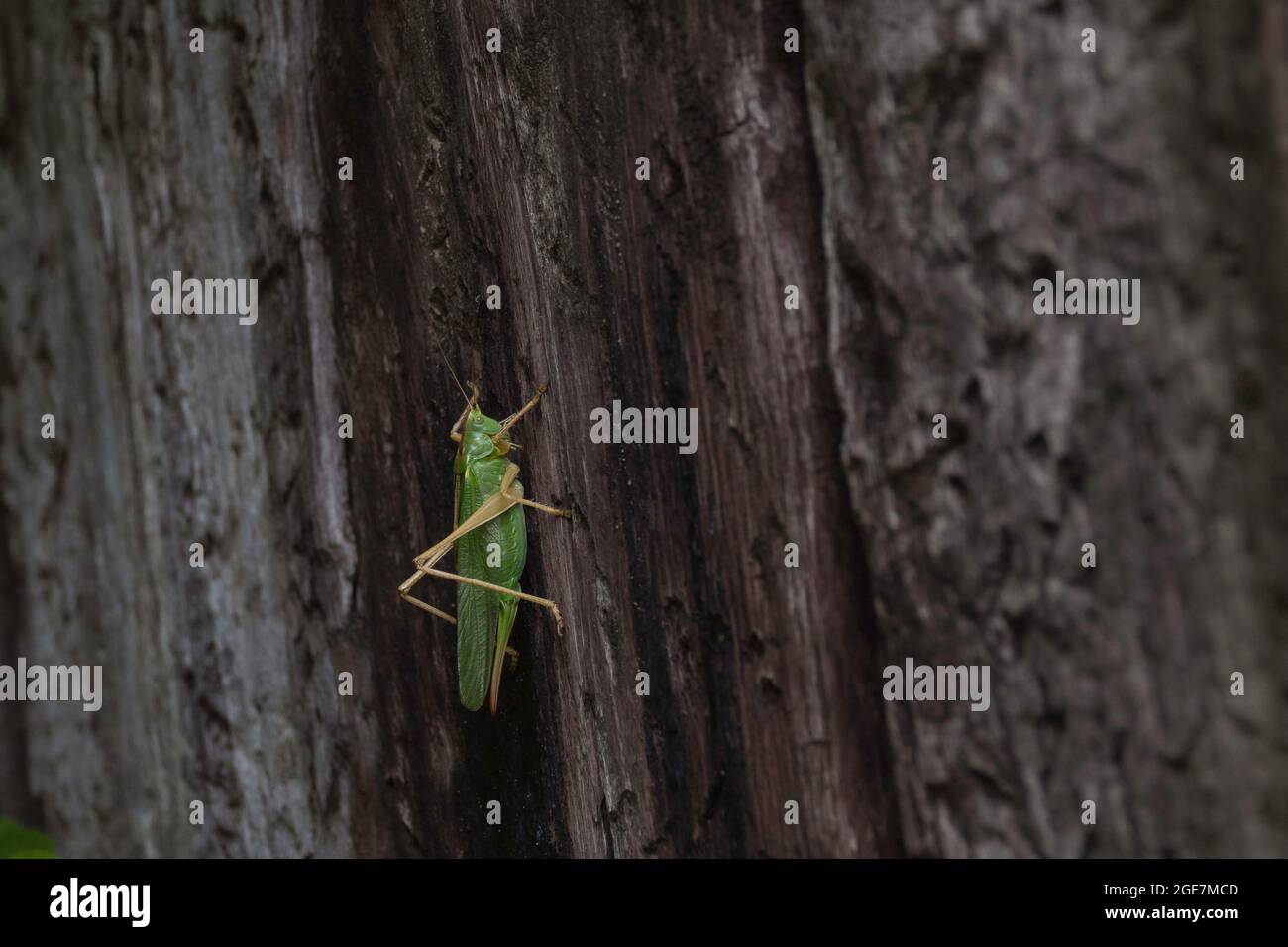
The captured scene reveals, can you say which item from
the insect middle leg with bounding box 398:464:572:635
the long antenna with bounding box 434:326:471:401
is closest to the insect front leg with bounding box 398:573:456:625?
the insect middle leg with bounding box 398:464:572:635

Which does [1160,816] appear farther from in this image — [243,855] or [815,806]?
[243,855]

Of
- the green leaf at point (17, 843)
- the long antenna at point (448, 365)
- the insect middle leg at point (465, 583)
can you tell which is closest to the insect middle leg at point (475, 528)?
the insect middle leg at point (465, 583)

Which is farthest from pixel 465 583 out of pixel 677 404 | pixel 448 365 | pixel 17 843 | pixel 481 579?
Result: pixel 17 843

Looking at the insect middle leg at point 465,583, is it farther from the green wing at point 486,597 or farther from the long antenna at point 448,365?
the long antenna at point 448,365

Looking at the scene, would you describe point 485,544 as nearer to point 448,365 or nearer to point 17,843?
point 448,365

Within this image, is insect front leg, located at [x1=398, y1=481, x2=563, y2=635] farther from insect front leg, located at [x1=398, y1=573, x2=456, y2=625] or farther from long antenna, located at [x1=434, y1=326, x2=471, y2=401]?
long antenna, located at [x1=434, y1=326, x2=471, y2=401]

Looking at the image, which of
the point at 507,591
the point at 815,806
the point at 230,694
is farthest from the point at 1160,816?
the point at 230,694
